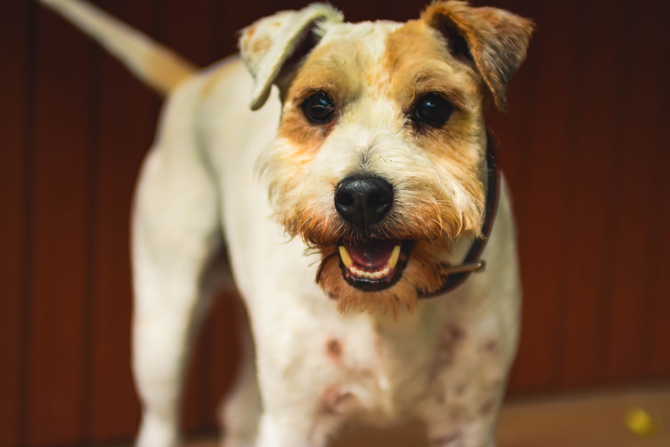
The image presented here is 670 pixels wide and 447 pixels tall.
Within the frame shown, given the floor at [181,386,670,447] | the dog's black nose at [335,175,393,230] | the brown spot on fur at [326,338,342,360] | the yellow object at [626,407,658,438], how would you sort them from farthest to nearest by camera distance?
the yellow object at [626,407,658,438]
the floor at [181,386,670,447]
the brown spot on fur at [326,338,342,360]
the dog's black nose at [335,175,393,230]

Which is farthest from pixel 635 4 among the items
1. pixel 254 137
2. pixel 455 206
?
pixel 455 206

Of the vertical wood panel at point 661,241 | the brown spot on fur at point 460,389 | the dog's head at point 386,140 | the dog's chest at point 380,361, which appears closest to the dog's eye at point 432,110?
the dog's head at point 386,140

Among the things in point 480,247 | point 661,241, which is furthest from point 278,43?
point 661,241

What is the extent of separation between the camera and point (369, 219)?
1047 millimetres

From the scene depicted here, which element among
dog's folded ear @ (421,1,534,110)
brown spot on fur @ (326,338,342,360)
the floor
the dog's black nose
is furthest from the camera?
the floor

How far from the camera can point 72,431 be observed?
247 centimetres

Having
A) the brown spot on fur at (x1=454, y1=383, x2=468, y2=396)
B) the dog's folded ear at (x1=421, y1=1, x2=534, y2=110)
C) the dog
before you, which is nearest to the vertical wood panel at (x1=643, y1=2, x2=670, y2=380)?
the dog

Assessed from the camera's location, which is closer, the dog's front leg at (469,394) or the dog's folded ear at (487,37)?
the dog's folded ear at (487,37)

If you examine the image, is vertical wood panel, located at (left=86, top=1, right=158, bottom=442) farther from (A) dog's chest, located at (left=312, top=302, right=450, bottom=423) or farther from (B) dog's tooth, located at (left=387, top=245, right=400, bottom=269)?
(B) dog's tooth, located at (left=387, top=245, right=400, bottom=269)

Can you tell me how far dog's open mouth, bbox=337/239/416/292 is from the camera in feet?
3.64

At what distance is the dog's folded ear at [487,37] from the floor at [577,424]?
1.60 metres

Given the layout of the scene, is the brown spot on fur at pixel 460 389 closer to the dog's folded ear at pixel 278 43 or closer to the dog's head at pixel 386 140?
the dog's head at pixel 386 140

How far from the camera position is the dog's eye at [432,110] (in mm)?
1183

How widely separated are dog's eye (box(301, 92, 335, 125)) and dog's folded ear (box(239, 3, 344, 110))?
0.09m
